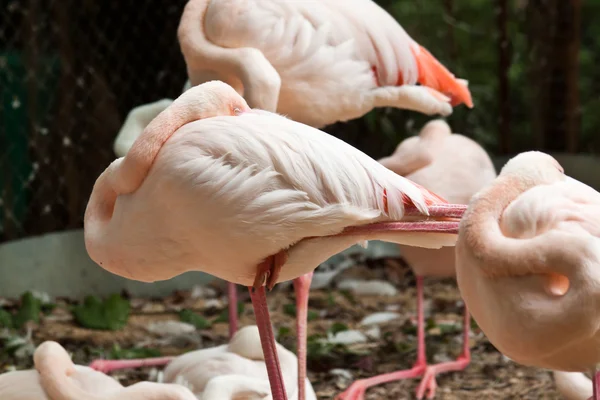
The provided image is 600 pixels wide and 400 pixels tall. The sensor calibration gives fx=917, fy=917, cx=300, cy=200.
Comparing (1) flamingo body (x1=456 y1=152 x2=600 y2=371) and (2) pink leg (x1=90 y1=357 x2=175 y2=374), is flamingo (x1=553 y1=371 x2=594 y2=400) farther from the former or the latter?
(2) pink leg (x1=90 y1=357 x2=175 y2=374)

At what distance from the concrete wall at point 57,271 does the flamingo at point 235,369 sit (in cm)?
160

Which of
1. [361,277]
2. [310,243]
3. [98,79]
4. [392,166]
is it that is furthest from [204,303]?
[310,243]

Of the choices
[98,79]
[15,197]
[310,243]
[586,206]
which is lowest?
[15,197]

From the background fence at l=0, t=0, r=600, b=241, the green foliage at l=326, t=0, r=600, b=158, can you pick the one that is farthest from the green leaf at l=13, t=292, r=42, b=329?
the green foliage at l=326, t=0, r=600, b=158

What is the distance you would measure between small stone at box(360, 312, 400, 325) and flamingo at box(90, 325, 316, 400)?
1.21 m

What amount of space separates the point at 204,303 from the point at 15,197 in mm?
1034

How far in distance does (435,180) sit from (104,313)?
5.31 ft

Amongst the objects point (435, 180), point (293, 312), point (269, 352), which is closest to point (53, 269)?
point (293, 312)

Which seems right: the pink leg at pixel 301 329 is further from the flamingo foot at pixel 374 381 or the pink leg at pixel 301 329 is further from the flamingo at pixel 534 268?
the flamingo at pixel 534 268

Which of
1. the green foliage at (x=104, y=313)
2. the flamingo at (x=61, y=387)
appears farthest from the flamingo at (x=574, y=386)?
the green foliage at (x=104, y=313)

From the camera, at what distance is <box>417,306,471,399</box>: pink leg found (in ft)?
10.3

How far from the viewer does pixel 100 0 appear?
175 inches

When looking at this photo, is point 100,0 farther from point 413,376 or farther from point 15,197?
point 413,376

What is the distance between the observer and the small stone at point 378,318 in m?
4.04
